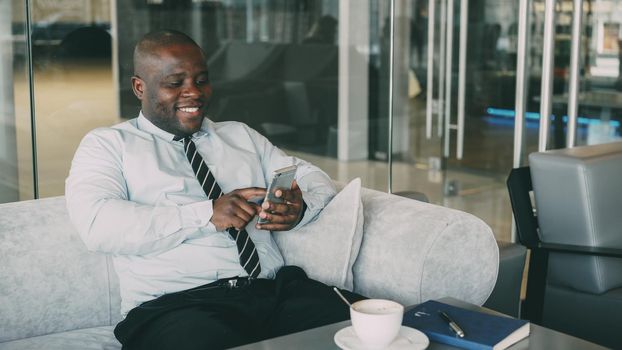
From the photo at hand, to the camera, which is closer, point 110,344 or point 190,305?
point 190,305

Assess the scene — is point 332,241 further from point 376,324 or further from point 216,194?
point 376,324

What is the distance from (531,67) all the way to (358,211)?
4.70 meters

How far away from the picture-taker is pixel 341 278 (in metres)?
2.74

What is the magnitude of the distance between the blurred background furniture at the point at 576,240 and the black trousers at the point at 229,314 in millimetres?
1061

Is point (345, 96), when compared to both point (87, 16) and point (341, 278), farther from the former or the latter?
point (341, 278)

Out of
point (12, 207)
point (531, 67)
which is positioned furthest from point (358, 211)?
point (531, 67)

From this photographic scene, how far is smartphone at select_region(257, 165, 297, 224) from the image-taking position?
249 centimetres

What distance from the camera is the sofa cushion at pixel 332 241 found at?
8.96 ft

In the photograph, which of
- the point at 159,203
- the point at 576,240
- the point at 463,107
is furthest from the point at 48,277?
the point at 463,107

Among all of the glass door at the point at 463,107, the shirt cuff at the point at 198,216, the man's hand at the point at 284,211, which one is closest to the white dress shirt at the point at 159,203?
the shirt cuff at the point at 198,216

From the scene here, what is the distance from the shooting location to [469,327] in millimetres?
1924

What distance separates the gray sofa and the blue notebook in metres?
0.56

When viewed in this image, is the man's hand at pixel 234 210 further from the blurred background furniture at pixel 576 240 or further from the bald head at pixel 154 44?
the blurred background furniture at pixel 576 240

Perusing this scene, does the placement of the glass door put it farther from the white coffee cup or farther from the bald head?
the white coffee cup
